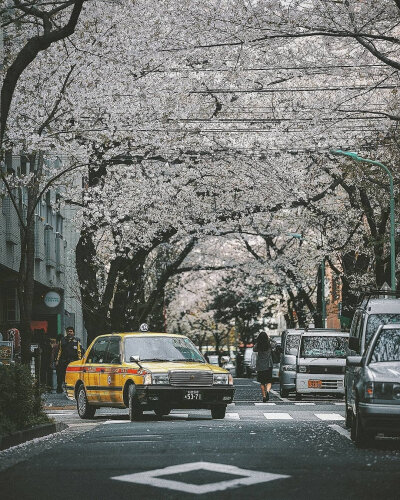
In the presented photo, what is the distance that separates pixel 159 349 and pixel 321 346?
10204mm

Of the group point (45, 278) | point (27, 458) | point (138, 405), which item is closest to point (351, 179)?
point (45, 278)

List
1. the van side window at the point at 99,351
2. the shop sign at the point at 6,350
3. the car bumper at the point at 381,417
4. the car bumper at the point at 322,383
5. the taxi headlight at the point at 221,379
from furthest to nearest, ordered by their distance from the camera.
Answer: the car bumper at the point at 322,383 → the shop sign at the point at 6,350 → the van side window at the point at 99,351 → the taxi headlight at the point at 221,379 → the car bumper at the point at 381,417

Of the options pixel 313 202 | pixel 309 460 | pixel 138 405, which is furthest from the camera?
pixel 313 202

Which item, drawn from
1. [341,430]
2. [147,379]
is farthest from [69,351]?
[341,430]

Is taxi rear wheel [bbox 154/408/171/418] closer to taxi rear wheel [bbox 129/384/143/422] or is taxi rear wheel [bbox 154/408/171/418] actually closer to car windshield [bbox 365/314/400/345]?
taxi rear wheel [bbox 129/384/143/422]

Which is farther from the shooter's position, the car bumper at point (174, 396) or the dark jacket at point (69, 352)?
the dark jacket at point (69, 352)

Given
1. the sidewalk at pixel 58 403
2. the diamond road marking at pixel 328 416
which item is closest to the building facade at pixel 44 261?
the sidewalk at pixel 58 403

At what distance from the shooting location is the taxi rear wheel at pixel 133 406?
19.8 meters

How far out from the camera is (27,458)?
12094 mm

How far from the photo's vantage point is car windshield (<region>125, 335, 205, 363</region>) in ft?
68.1

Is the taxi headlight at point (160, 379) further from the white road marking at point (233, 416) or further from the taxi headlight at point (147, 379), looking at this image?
the white road marking at point (233, 416)

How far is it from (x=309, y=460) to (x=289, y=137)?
68.4 ft

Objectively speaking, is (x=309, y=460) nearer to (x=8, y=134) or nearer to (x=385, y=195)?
(x=8, y=134)

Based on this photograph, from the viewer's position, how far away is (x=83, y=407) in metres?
21.9
